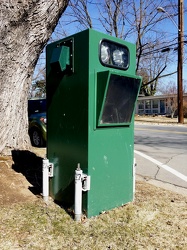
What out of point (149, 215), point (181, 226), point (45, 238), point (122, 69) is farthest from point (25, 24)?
point (181, 226)

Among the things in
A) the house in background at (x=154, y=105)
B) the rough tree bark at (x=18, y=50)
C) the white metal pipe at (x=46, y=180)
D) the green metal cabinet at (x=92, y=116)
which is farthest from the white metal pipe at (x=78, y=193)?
the house in background at (x=154, y=105)

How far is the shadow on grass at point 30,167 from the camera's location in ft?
11.4

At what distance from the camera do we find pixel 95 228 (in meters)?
2.64

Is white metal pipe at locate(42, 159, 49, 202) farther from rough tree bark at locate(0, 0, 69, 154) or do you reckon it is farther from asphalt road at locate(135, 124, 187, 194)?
asphalt road at locate(135, 124, 187, 194)

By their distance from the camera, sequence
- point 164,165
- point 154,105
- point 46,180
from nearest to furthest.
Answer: point 46,180 < point 164,165 < point 154,105

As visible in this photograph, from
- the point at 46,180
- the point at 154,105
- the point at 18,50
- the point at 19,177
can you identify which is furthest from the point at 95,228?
the point at 154,105

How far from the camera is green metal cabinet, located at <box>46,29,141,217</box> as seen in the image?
269 centimetres

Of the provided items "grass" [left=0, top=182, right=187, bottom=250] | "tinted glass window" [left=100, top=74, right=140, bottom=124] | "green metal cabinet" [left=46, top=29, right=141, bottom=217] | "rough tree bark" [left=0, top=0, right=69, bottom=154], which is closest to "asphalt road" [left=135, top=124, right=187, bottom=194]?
"grass" [left=0, top=182, right=187, bottom=250]

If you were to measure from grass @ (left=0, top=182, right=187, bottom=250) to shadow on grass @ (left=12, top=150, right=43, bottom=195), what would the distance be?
0.41 metres

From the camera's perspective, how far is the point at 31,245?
2.31 metres

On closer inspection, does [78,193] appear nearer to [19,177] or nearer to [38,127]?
[19,177]

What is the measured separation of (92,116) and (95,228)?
45.9 inches

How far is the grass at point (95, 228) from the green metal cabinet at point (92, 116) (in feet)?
0.56

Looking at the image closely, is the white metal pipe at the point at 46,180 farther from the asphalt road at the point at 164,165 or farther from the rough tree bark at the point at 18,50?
the asphalt road at the point at 164,165
